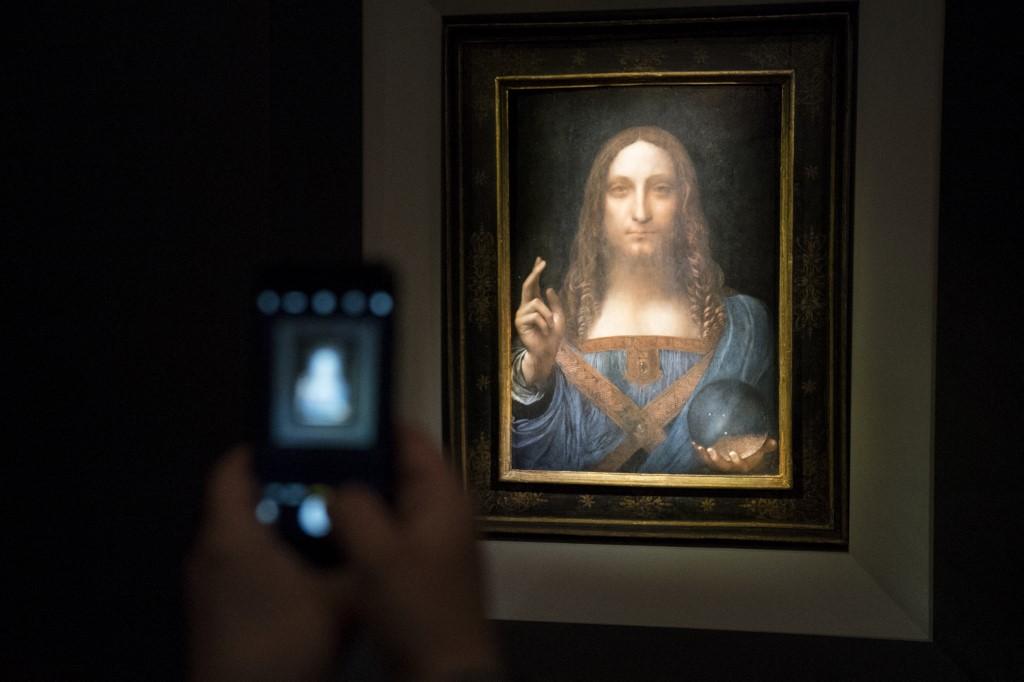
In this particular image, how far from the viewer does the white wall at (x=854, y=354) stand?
4.90 feet

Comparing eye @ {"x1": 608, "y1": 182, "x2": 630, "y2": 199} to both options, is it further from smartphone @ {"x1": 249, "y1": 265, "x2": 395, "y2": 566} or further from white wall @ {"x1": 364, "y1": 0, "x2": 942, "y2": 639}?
smartphone @ {"x1": 249, "y1": 265, "x2": 395, "y2": 566}

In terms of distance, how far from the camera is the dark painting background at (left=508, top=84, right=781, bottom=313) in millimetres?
1663

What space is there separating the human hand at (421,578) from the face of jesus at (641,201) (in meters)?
1.21

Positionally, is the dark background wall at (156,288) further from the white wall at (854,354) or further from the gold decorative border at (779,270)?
the gold decorative border at (779,270)

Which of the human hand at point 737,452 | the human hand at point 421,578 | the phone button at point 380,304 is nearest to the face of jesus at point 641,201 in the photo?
the human hand at point 737,452

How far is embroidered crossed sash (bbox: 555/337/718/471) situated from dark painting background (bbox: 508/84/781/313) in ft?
0.57

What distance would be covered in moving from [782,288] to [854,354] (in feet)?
0.70

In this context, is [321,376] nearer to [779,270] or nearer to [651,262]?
[651,262]

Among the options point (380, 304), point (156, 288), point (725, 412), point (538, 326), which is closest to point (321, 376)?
point (380, 304)

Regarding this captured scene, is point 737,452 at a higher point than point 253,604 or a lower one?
lower

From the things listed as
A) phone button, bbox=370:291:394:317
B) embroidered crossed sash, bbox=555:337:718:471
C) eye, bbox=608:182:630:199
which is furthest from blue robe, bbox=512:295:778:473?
phone button, bbox=370:291:394:317

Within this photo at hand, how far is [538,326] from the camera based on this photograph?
175 centimetres

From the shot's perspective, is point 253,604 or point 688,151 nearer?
point 253,604

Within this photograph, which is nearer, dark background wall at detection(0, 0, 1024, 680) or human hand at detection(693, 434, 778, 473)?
dark background wall at detection(0, 0, 1024, 680)
